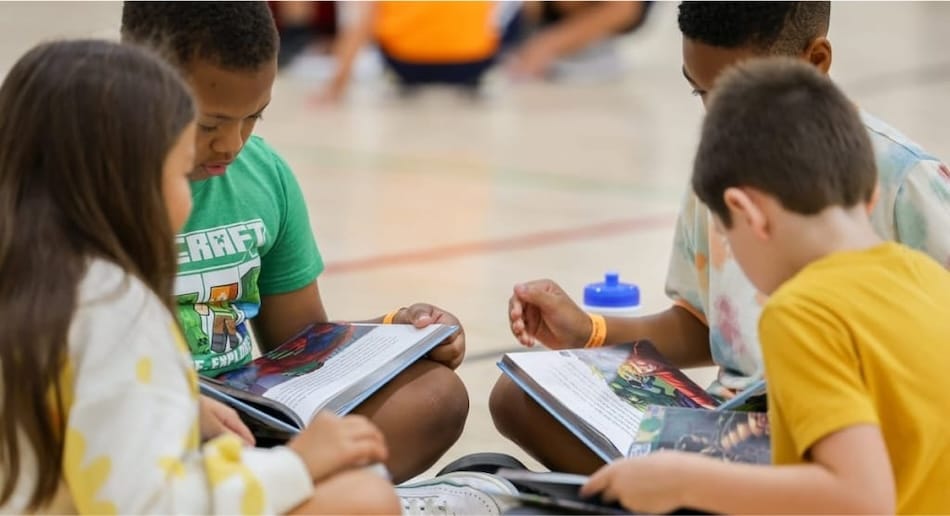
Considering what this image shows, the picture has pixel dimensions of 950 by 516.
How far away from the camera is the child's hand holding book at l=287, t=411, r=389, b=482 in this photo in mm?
1286

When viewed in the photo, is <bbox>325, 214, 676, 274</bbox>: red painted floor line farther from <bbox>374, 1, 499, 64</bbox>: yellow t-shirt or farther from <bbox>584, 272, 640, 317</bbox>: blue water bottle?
<bbox>374, 1, 499, 64</bbox>: yellow t-shirt

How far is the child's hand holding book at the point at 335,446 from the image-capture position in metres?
1.29

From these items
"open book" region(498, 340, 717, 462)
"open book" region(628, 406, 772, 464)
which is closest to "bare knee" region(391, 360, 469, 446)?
"open book" region(498, 340, 717, 462)

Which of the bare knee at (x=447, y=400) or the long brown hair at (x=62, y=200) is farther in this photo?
the bare knee at (x=447, y=400)

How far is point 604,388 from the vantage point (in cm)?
173

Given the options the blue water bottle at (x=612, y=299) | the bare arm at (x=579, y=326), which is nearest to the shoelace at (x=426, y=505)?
the bare arm at (x=579, y=326)

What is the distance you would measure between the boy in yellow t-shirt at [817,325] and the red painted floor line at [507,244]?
6.18ft

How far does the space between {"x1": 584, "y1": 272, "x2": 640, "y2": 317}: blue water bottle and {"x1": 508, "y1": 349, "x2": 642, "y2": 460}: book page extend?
1.86 feet

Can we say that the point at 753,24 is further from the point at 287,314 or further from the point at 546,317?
the point at 287,314

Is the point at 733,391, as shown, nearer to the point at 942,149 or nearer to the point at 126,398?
the point at 126,398

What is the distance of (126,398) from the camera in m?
1.17

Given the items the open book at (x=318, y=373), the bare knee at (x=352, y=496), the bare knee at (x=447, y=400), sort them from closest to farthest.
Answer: the bare knee at (x=352, y=496) < the open book at (x=318, y=373) < the bare knee at (x=447, y=400)

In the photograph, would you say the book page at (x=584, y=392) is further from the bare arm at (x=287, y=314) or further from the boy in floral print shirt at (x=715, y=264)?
the bare arm at (x=287, y=314)

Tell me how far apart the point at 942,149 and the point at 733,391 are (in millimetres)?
2591
